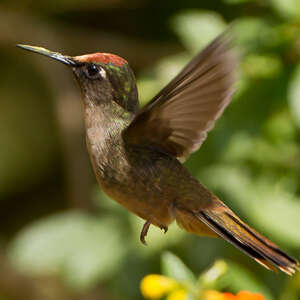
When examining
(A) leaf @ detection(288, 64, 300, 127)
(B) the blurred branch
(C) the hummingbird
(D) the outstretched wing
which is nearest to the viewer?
(D) the outstretched wing

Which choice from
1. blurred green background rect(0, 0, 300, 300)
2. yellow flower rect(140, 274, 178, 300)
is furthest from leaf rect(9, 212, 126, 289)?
yellow flower rect(140, 274, 178, 300)

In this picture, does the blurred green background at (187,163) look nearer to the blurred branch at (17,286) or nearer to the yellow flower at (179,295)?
the blurred branch at (17,286)

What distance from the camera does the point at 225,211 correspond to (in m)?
1.43

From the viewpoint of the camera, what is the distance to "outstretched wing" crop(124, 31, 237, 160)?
3.60ft

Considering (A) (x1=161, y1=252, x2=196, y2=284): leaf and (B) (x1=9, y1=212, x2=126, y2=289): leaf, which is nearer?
(A) (x1=161, y1=252, x2=196, y2=284): leaf

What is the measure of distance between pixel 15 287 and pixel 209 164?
190 cm

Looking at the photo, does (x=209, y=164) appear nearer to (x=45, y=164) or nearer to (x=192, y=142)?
(x=192, y=142)

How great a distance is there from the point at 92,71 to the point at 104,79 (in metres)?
0.04

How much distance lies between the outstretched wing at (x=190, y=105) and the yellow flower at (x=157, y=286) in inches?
11.4

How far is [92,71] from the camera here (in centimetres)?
128

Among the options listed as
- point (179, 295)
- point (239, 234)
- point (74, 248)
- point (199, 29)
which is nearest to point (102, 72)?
point (239, 234)

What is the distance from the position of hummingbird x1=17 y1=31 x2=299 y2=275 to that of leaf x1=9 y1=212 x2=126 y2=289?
45.9 inches

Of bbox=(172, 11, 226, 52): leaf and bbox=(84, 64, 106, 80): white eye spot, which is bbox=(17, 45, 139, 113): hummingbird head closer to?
bbox=(84, 64, 106, 80): white eye spot

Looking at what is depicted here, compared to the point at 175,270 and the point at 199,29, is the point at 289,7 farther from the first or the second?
the point at 175,270
